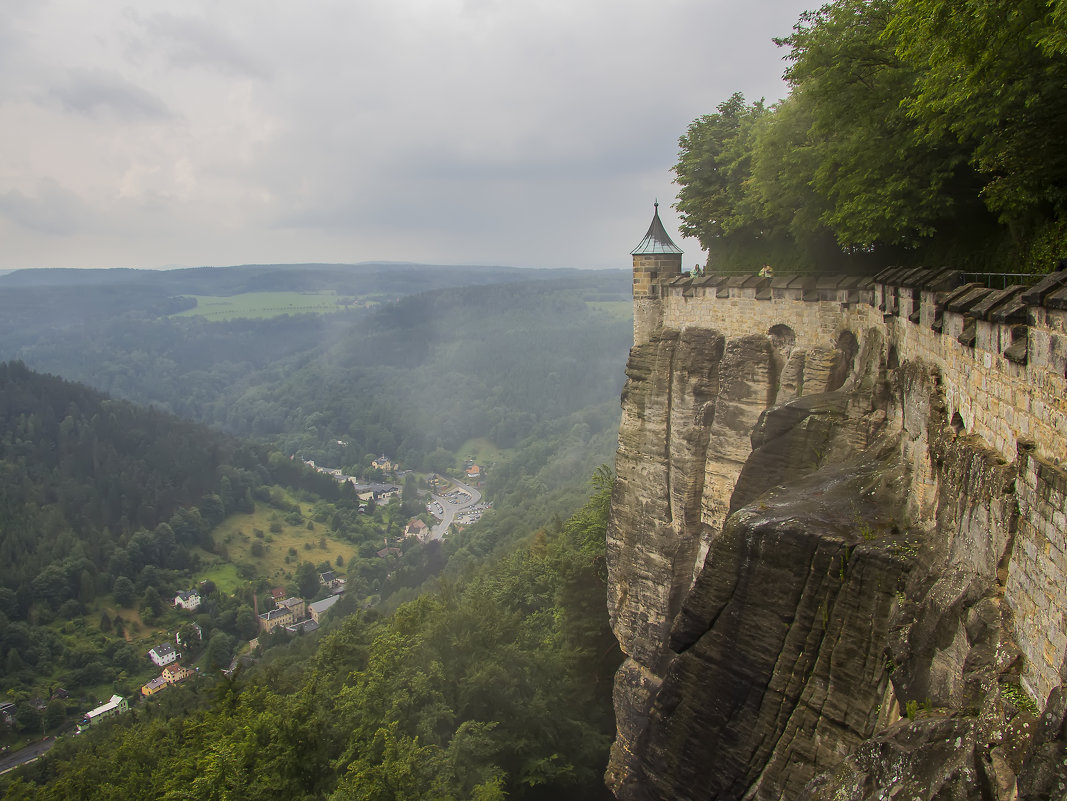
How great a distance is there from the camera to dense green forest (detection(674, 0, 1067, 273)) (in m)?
9.71

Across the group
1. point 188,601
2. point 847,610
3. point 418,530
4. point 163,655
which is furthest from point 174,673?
point 847,610

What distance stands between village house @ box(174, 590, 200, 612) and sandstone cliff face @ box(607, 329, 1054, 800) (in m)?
106

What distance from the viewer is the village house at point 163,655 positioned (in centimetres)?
9056

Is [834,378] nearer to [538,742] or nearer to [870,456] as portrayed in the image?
[870,456]

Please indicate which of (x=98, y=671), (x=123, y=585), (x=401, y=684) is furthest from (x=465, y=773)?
(x=123, y=585)

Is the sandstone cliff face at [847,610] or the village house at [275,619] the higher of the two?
the sandstone cliff face at [847,610]

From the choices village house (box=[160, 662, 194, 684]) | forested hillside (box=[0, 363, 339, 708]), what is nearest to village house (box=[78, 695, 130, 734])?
forested hillside (box=[0, 363, 339, 708])

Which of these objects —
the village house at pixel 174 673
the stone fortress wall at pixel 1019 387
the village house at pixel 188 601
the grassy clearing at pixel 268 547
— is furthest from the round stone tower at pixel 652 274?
the grassy clearing at pixel 268 547

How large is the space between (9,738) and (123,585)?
118 feet

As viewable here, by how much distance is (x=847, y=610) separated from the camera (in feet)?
33.4

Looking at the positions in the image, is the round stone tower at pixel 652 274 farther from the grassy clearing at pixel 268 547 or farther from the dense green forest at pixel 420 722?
the grassy clearing at pixel 268 547

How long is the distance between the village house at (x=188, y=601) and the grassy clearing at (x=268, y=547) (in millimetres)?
5151

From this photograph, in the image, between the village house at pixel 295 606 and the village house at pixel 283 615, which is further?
the village house at pixel 295 606

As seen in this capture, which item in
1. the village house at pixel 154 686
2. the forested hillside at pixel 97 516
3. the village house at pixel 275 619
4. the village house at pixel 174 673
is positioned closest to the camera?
the village house at pixel 154 686
